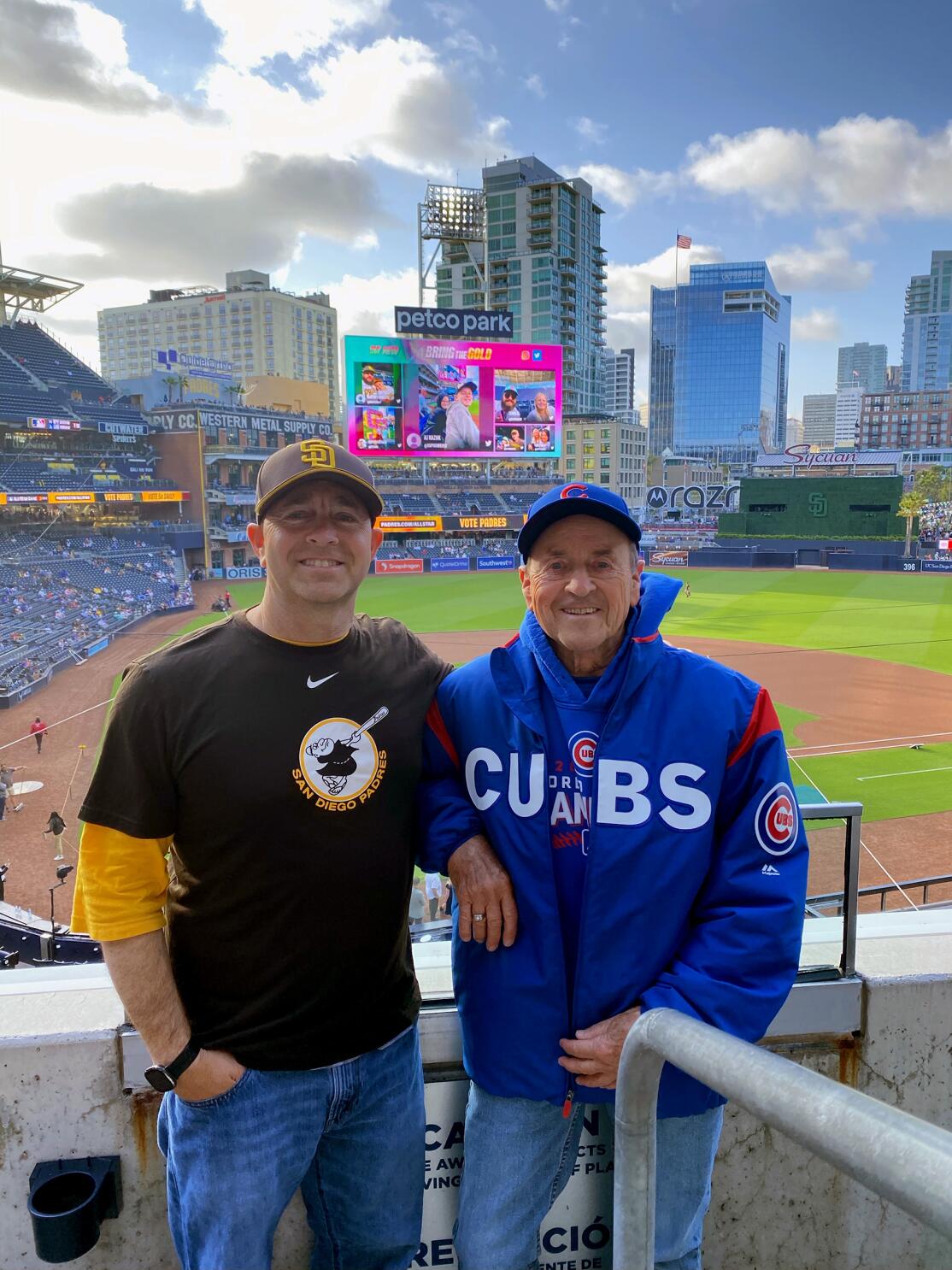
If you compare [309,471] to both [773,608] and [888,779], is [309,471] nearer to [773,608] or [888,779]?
[888,779]

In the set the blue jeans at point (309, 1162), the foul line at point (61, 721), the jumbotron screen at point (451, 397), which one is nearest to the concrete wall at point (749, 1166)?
the blue jeans at point (309, 1162)

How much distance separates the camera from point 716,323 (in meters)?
150

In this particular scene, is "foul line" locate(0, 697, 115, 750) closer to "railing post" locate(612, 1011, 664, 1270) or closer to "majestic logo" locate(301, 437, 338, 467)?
"majestic logo" locate(301, 437, 338, 467)

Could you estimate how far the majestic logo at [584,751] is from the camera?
6.56 ft

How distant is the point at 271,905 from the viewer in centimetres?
198

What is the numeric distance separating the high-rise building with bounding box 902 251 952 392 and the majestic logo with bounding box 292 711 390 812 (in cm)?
20940

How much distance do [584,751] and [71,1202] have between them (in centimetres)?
182

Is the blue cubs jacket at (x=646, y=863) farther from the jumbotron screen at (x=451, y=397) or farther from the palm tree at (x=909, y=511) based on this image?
the palm tree at (x=909, y=511)

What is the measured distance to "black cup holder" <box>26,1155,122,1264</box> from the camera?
218 centimetres

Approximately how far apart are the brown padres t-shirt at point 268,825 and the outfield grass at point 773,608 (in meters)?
25.8

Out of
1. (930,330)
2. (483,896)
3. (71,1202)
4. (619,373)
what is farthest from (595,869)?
(930,330)

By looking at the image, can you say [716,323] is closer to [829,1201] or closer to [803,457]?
[803,457]

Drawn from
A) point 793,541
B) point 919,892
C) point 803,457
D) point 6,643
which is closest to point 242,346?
point 803,457

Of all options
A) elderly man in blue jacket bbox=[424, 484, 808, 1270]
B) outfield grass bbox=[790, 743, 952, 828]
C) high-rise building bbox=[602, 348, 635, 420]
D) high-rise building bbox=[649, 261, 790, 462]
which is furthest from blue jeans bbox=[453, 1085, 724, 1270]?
high-rise building bbox=[602, 348, 635, 420]
